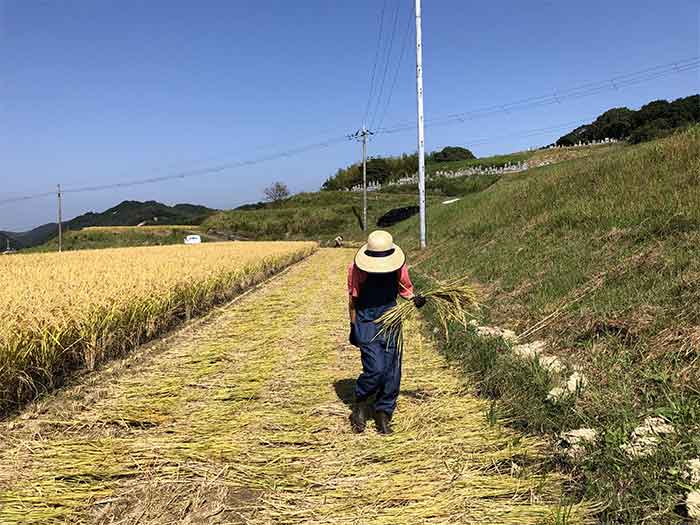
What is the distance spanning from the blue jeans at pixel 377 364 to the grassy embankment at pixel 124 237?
4980cm

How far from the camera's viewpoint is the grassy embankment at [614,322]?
2893 mm

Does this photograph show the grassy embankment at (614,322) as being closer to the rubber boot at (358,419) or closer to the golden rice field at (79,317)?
the rubber boot at (358,419)

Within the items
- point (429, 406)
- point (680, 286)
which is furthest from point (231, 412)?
point (680, 286)

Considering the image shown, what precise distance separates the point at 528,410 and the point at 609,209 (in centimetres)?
620

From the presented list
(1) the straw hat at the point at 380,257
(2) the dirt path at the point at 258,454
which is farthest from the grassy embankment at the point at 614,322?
(1) the straw hat at the point at 380,257

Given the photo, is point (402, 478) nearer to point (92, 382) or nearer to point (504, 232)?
point (92, 382)

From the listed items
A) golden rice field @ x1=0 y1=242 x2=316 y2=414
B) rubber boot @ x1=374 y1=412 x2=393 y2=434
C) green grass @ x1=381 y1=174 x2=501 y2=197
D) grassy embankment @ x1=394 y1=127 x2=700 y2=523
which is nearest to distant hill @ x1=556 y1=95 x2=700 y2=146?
green grass @ x1=381 y1=174 x2=501 y2=197

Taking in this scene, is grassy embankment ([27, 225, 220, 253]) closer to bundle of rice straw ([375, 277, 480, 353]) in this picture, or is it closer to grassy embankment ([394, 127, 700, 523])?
grassy embankment ([394, 127, 700, 523])

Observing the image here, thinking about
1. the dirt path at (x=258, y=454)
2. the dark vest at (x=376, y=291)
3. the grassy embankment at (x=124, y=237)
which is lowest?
the dirt path at (x=258, y=454)

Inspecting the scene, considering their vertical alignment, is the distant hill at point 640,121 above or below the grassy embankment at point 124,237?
above

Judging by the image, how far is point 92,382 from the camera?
17.8ft

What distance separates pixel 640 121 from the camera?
65.6 m

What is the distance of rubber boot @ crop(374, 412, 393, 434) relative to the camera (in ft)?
13.2

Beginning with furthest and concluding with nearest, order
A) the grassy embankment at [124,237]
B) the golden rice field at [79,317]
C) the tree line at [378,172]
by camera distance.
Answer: the tree line at [378,172] < the grassy embankment at [124,237] < the golden rice field at [79,317]
